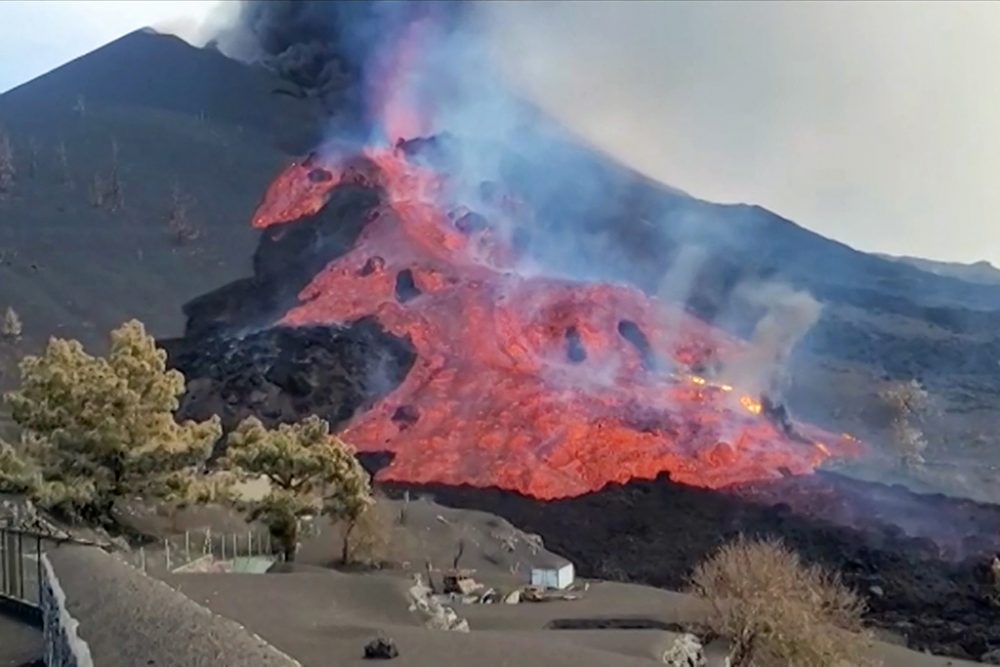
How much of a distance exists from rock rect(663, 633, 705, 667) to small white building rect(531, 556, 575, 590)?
19323mm

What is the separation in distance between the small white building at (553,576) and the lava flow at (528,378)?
61.0 ft

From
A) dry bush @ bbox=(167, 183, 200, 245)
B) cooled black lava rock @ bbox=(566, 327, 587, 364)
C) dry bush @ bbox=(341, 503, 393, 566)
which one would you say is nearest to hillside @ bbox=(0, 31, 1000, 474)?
dry bush @ bbox=(167, 183, 200, 245)

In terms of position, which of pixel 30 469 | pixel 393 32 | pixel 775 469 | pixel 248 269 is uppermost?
pixel 393 32

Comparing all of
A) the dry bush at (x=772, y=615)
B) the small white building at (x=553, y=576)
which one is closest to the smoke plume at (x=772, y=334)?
the small white building at (x=553, y=576)

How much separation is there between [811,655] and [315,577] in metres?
14.8

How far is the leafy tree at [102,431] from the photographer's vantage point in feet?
123

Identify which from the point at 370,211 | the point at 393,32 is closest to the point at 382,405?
the point at 370,211

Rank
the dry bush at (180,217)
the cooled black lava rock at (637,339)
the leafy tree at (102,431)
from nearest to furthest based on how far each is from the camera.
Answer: the leafy tree at (102,431) → the cooled black lava rock at (637,339) → the dry bush at (180,217)

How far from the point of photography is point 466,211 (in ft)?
352

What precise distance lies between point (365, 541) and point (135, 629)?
38.9m

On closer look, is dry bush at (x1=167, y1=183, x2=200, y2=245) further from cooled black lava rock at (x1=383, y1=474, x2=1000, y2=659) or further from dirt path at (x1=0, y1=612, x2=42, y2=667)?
dirt path at (x1=0, y1=612, x2=42, y2=667)

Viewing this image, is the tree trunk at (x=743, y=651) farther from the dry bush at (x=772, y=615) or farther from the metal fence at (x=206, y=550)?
the metal fence at (x=206, y=550)

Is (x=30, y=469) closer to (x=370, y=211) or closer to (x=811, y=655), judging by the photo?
(x=811, y=655)

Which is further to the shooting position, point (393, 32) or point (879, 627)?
point (393, 32)
